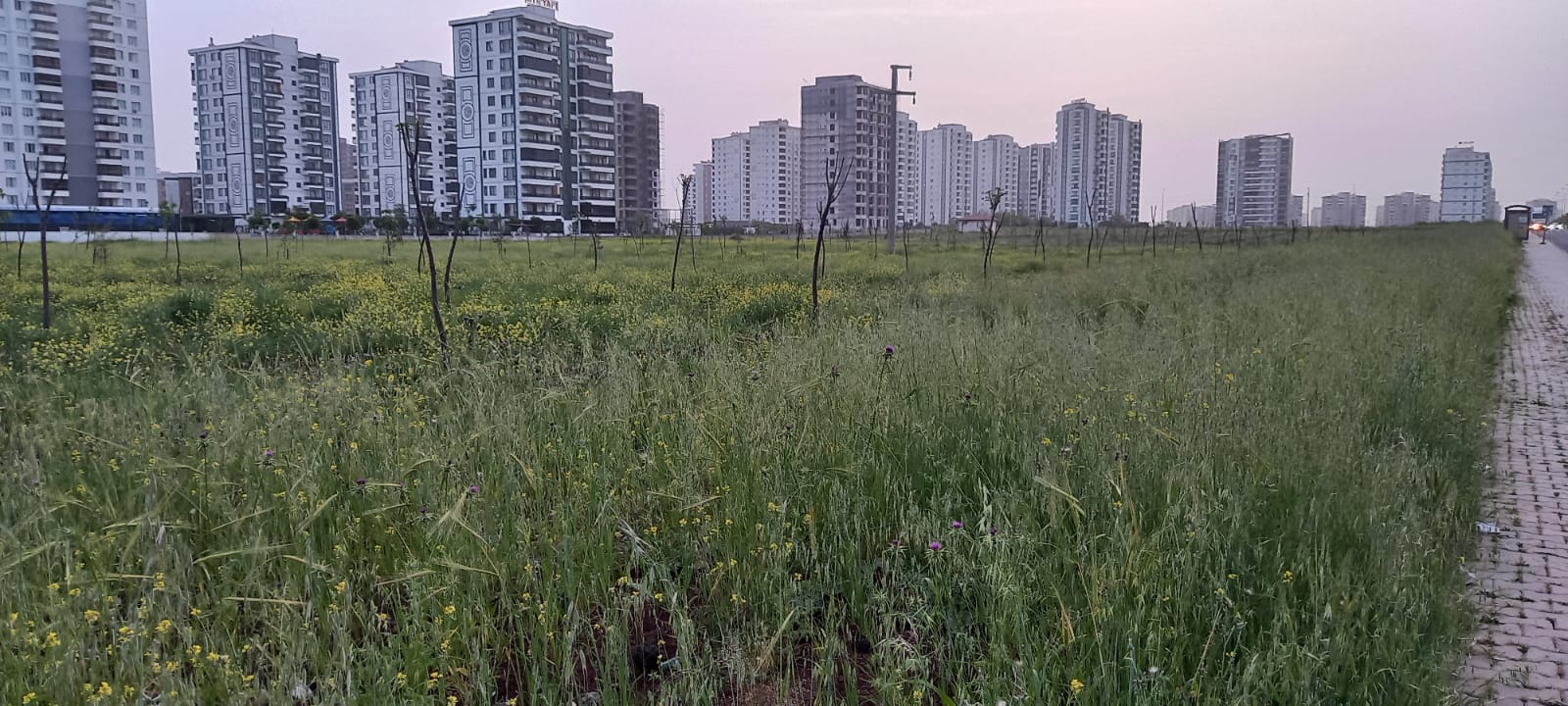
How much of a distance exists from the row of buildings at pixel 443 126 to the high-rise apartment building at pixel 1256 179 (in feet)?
200

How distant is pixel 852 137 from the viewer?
Result: 74.4 m

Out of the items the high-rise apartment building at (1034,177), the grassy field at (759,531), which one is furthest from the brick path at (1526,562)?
the high-rise apartment building at (1034,177)

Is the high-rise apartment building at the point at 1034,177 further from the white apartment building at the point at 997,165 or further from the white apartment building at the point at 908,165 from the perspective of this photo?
the white apartment building at the point at 908,165

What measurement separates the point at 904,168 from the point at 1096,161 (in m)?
26.5

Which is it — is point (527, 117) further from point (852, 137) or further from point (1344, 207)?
point (1344, 207)

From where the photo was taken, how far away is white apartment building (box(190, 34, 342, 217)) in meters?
77.5

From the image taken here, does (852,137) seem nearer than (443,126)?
Yes

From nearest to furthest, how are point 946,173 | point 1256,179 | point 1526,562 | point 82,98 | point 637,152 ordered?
point 1526,562, point 82,98, point 1256,179, point 637,152, point 946,173

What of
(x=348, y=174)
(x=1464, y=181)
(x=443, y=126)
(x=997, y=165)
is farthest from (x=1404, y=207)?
(x=348, y=174)

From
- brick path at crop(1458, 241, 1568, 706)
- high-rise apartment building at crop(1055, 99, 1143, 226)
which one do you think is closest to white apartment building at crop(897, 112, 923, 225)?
high-rise apartment building at crop(1055, 99, 1143, 226)

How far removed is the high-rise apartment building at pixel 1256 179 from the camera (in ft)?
295

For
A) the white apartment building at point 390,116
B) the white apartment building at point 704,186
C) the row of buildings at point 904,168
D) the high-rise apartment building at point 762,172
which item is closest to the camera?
the row of buildings at point 904,168

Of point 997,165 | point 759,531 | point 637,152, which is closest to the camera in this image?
point 759,531

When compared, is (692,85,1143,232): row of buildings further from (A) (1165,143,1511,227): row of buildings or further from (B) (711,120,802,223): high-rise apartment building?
(A) (1165,143,1511,227): row of buildings
